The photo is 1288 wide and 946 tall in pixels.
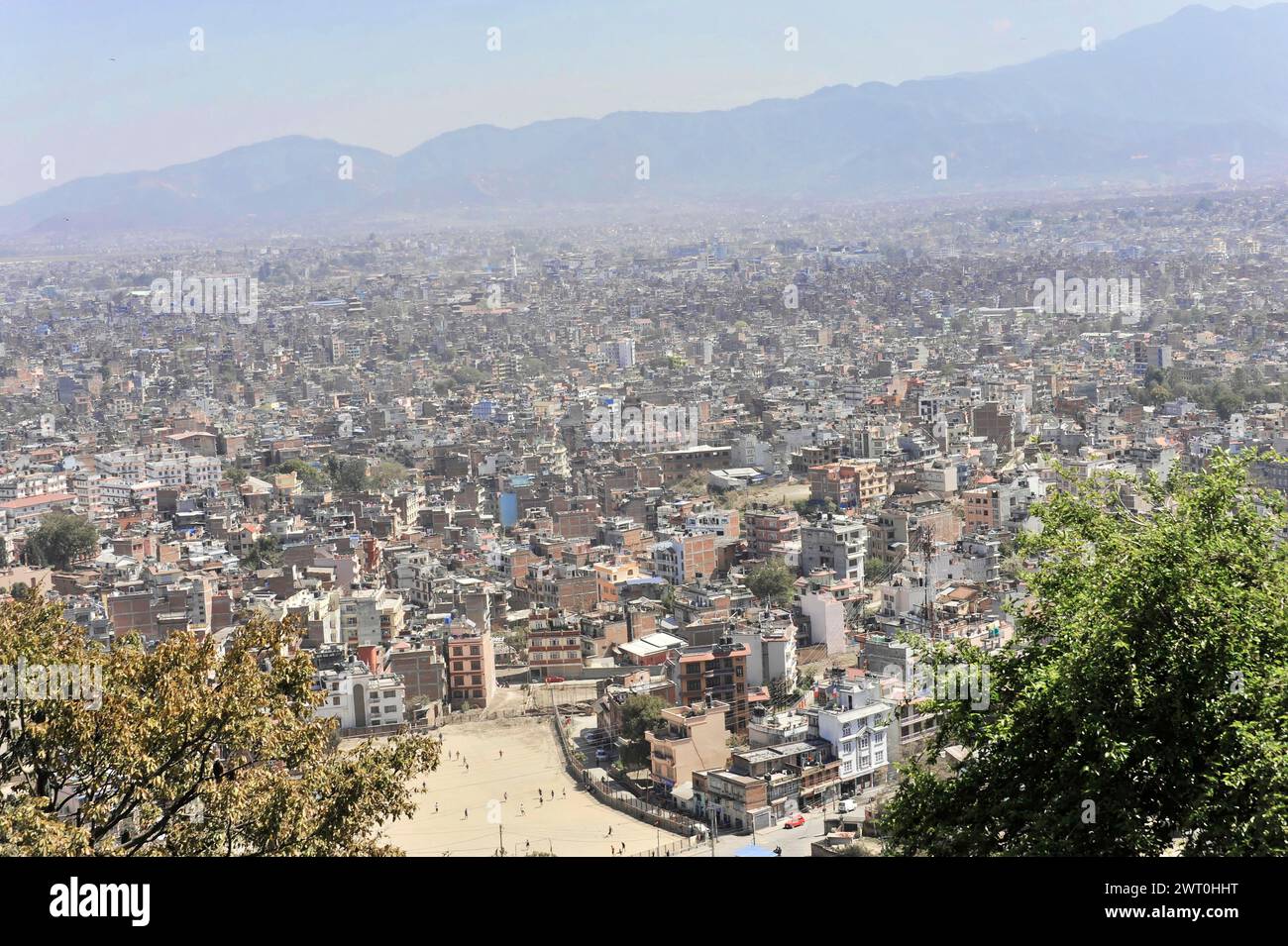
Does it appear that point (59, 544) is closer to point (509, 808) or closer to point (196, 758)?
point (509, 808)

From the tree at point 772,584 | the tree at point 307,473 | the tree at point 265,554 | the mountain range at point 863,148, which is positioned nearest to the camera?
the tree at point 772,584

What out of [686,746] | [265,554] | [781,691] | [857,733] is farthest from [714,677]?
[265,554]

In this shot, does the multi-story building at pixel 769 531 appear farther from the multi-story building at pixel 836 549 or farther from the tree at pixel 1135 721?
the tree at pixel 1135 721

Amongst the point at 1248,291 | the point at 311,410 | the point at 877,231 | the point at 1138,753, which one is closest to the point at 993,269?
the point at 1248,291

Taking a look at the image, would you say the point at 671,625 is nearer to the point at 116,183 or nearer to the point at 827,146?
the point at 116,183

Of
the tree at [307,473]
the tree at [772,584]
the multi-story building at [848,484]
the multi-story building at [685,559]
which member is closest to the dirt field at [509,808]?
the tree at [772,584]

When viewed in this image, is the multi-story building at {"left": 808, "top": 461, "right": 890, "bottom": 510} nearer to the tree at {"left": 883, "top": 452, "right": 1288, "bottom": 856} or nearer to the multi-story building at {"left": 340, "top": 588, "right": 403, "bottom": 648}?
the multi-story building at {"left": 340, "top": 588, "right": 403, "bottom": 648}
